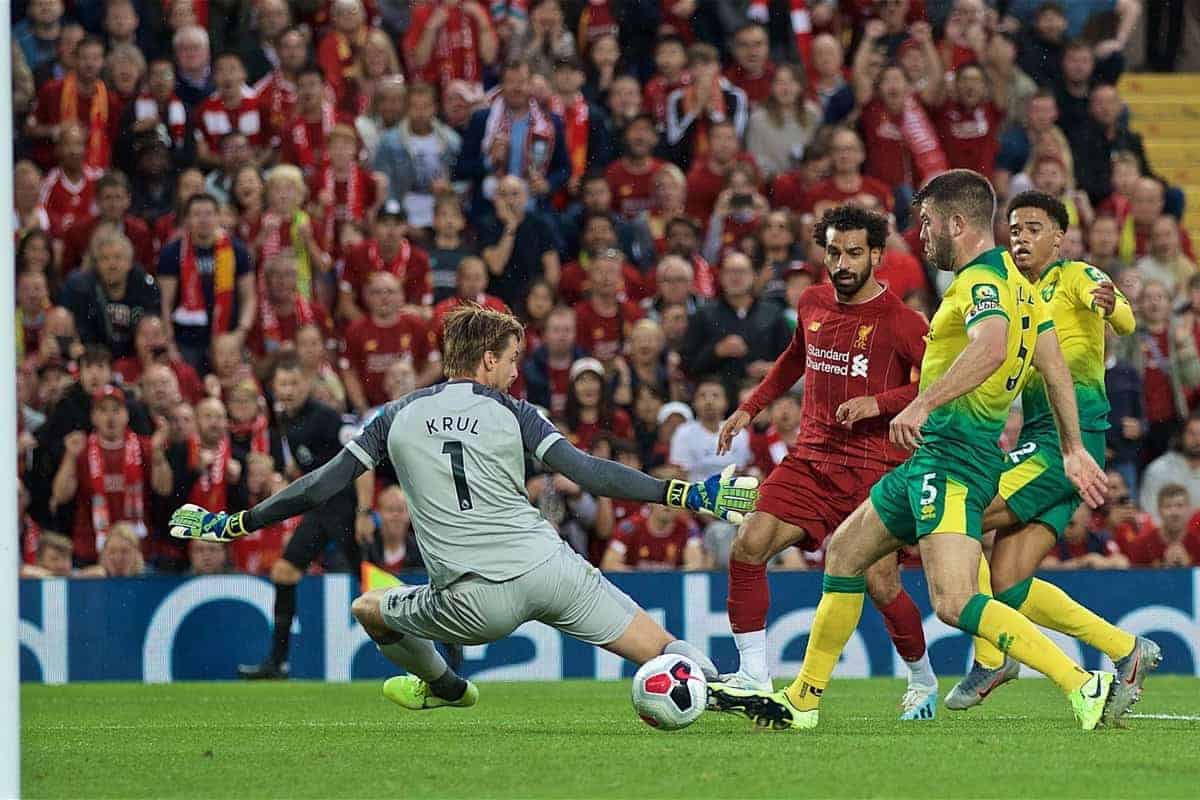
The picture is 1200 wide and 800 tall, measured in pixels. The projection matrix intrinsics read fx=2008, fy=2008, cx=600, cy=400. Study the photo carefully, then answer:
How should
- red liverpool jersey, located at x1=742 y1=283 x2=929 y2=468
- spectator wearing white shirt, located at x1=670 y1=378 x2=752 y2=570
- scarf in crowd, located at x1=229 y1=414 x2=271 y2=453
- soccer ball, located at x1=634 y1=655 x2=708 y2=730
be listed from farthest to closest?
1. scarf in crowd, located at x1=229 y1=414 x2=271 y2=453
2. spectator wearing white shirt, located at x1=670 y1=378 x2=752 y2=570
3. red liverpool jersey, located at x1=742 y1=283 x2=929 y2=468
4. soccer ball, located at x1=634 y1=655 x2=708 y2=730

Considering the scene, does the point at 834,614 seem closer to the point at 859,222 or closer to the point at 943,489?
the point at 943,489

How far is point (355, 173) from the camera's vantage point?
15992 millimetres

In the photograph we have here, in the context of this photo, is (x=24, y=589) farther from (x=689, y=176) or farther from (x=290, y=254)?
(x=689, y=176)

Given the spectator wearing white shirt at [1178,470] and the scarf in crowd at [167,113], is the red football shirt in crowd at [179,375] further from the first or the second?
the spectator wearing white shirt at [1178,470]

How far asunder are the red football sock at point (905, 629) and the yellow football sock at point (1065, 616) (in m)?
0.50

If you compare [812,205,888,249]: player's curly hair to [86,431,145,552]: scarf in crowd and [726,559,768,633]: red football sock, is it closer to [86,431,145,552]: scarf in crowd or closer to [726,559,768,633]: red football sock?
[726,559,768,633]: red football sock

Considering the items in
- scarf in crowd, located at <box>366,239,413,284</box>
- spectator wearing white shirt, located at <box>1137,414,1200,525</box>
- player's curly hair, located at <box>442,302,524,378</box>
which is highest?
player's curly hair, located at <box>442,302,524,378</box>

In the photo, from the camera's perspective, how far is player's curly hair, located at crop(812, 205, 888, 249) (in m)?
8.54

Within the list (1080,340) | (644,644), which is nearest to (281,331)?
(1080,340)

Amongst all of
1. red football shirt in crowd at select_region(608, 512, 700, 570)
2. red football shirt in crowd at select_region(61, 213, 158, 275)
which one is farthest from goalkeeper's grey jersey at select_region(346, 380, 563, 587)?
red football shirt in crowd at select_region(61, 213, 158, 275)

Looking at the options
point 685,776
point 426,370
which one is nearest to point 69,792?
point 685,776

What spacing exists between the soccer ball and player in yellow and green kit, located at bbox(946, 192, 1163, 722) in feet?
5.80

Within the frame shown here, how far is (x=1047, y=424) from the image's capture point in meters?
8.64

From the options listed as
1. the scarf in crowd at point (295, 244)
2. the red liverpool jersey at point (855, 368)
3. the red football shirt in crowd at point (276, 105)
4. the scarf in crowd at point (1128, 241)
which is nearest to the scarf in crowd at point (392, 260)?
the scarf in crowd at point (295, 244)
